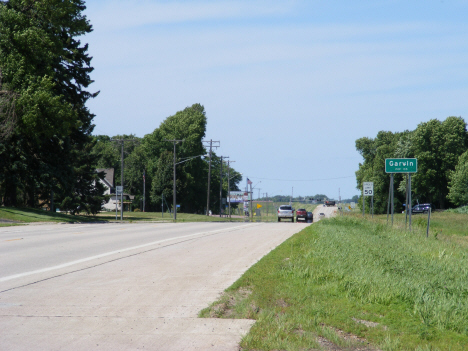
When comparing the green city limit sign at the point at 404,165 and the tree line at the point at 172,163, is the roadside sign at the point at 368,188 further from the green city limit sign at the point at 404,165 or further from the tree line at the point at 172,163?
the tree line at the point at 172,163

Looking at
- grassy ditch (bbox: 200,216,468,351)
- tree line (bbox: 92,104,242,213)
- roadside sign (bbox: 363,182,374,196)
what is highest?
tree line (bbox: 92,104,242,213)

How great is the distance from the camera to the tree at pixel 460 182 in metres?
80.9

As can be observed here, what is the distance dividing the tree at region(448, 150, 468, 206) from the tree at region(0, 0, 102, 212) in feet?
184

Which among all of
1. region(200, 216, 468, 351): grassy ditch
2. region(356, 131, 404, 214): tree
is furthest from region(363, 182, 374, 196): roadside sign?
region(356, 131, 404, 214): tree

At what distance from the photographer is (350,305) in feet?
24.2

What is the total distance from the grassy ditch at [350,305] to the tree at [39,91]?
1117 inches

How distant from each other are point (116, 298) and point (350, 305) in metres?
3.46

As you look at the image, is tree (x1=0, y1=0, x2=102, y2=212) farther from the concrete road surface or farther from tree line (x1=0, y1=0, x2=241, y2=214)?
the concrete road surface

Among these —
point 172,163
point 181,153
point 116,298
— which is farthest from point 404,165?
point 181,153

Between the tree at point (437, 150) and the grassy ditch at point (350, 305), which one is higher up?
the tree at point (437, 150)

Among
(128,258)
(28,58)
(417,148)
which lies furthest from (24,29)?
(417,148)

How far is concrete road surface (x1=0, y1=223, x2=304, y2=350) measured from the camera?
609 centimetres

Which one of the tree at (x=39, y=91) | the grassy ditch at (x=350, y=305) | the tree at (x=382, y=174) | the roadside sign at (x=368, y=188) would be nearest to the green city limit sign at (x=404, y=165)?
the roadside sign at (x=368, y=188)

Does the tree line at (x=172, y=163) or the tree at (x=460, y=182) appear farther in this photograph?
the tree line at (x=172, y=163)
